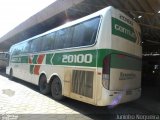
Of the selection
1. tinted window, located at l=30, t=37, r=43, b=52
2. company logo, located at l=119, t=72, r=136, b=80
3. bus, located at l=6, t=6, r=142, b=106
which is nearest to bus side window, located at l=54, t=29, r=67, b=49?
bus, located at l=6, t=6, r=142, b=106

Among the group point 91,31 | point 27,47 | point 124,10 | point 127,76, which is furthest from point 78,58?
point 27,47

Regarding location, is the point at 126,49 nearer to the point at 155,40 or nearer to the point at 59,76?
the point at 59,76

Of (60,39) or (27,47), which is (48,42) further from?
(27,47)

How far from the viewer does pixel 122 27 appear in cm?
734

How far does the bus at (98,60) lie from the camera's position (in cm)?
665

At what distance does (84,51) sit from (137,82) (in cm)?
231

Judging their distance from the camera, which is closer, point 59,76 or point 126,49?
point 126,49

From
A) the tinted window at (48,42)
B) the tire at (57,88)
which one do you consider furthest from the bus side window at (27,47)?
the tire at (57,88)

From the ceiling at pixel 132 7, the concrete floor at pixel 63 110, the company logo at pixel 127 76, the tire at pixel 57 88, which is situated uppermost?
the ceiling at pixel 132 7

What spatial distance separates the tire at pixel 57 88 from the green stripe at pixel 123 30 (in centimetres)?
298

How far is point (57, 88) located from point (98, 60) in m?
2.95

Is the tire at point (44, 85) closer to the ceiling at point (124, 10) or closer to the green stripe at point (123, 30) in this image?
the ceiling at point (124, 10)

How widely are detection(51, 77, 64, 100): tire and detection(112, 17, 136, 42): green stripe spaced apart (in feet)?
9.77

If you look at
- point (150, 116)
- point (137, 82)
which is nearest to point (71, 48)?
point (137, 82)
